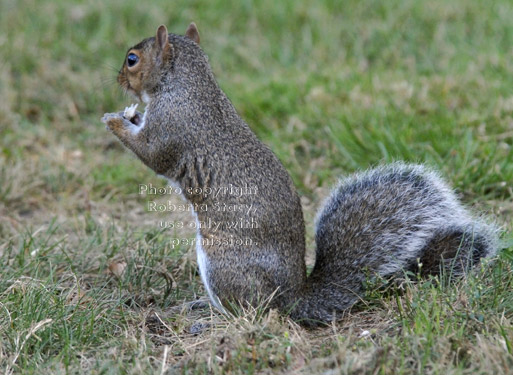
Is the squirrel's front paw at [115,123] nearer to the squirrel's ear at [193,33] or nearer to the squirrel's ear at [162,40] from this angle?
the squirrel's ear at [162,40]

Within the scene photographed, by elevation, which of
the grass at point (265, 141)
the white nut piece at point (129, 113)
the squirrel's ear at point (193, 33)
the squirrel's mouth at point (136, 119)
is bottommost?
the grass at point (265, 141)

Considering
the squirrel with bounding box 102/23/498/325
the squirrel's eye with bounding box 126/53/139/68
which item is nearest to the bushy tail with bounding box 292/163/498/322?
the squirrel with bounding box 102/23/498/325

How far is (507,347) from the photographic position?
2.49 m

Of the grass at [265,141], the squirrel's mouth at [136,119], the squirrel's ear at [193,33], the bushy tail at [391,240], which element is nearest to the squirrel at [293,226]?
the bushy tail at [391,240]

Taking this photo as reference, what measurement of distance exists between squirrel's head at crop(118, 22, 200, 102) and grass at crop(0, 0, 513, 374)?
0.73 meters

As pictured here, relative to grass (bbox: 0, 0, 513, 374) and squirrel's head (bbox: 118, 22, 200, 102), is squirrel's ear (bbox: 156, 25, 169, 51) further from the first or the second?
grass (bbox: 0, 0, 513, 374)

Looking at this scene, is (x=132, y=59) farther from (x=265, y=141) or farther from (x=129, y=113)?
(x=265, y=141)

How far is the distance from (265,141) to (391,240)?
6.89 feet

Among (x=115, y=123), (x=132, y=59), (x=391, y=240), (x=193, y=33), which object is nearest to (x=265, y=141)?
(x=193, y=33)

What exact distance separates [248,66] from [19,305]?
3.63 metres

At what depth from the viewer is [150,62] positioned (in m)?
3.52

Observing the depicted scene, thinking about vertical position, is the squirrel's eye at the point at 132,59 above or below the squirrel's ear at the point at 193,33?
below

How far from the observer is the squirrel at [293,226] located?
306 centimetres

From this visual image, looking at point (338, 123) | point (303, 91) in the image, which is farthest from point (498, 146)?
point (303, 91)
